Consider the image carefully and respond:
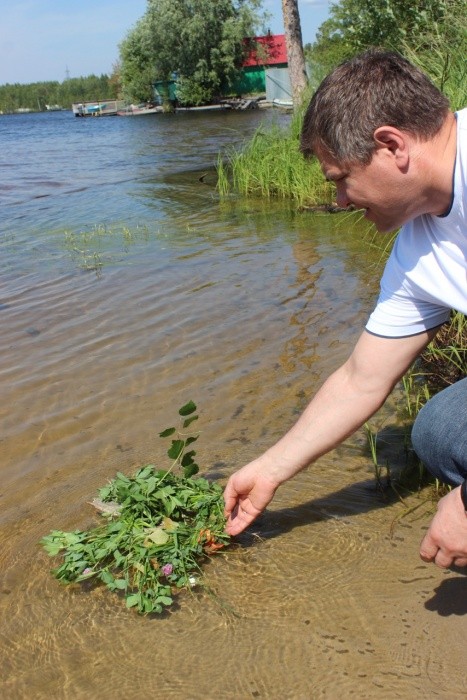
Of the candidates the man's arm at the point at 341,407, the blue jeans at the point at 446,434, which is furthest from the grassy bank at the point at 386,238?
the man's arm at the point at 341,407

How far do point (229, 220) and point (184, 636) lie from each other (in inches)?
306

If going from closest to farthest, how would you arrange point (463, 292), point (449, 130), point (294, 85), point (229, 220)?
point (449, 130), point (463, 292), point (229, 220), point (294, 85)

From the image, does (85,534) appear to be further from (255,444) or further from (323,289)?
(323,289)

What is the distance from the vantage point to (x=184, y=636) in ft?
7.84

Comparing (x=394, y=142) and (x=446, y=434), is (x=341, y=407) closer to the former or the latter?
(x=446, y=434)

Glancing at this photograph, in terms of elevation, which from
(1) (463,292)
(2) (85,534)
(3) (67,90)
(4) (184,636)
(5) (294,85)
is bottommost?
(4) (184,636)

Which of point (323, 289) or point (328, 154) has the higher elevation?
point (328, 154)

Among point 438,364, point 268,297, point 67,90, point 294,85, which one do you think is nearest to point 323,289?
point 268,297

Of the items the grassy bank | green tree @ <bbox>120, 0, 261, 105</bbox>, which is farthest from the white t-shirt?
green tree @ <bbox>120, 0, 261, 105</bbox>

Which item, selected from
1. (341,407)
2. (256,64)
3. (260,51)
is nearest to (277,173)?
(341,407)

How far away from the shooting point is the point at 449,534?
2008 millimetres

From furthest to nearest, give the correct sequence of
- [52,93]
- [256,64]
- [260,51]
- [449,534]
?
1. [52,93]
2. [256,64]
3. [260,51]
4. [449,534]

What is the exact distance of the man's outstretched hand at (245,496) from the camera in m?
2.48

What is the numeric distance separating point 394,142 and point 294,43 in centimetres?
1676
